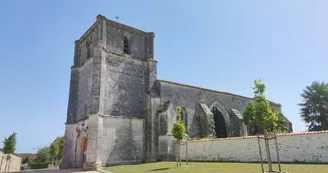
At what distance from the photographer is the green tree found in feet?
102

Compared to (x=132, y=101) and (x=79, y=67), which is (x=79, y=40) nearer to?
(x=79, y=67)

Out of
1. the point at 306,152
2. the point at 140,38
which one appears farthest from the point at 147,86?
the point at 306,152

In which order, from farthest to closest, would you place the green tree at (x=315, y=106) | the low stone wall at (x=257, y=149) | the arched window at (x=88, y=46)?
the green tree at (x=315, y=106) < the arched window at (x=88, y=46) < the low stone wall at (x=257, y=149)

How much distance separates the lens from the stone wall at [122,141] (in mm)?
19484

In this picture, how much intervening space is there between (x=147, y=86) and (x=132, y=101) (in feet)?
7.61

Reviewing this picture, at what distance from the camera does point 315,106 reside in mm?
32062

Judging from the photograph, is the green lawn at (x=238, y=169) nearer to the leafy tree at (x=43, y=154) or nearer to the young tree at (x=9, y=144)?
the young tree at (x=9, y=144)

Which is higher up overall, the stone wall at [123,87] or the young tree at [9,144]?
the stone wall at [123,87]

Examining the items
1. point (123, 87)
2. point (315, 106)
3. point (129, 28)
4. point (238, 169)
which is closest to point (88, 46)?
point (129, 28)

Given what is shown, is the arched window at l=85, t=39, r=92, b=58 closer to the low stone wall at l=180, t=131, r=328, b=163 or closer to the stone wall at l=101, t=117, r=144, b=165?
the stone wall at l=101, t=117, r=144, b=165

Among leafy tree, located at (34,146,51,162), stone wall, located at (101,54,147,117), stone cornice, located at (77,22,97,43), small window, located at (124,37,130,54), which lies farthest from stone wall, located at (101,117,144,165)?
leafy tree, located at (34,146,51,162)

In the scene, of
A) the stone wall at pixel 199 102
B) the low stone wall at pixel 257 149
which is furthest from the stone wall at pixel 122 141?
the low stone wall at pixel 257 149

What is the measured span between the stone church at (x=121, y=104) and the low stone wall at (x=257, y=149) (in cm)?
288

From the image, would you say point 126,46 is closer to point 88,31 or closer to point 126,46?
point 126,46
